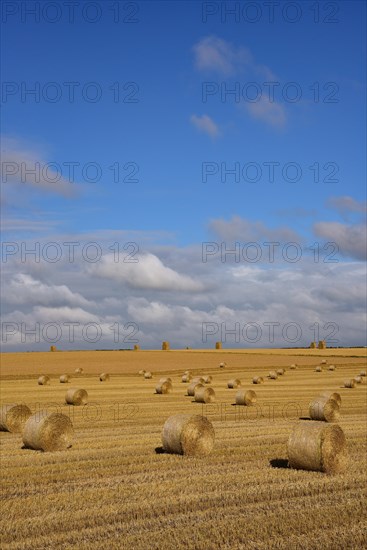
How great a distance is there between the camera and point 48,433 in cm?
1569

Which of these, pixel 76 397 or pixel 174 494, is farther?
pixel 76 397

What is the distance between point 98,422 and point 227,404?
8.08m

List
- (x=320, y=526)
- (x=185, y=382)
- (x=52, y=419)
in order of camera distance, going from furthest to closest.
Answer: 1. (x=185, y=382)
2. (x=52, y=419)
3. (x=320, y=526)

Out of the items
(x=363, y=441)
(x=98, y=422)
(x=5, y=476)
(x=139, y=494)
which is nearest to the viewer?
(x=139, y=494)

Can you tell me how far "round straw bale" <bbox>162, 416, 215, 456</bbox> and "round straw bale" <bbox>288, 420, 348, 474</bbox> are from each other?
7.84ft

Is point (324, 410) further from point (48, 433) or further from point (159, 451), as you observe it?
point (48, 433)

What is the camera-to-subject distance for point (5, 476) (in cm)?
1259

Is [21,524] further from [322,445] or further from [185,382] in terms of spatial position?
[185,382]

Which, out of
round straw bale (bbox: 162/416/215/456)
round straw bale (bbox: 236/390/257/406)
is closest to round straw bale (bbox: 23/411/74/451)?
round straw bale (bbox: 162/416/215/456)

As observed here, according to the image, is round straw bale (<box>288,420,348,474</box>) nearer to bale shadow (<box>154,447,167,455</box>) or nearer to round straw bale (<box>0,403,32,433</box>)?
bale shadow (<box>154,447,167,455</box>)

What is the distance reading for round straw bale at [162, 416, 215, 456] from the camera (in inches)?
587

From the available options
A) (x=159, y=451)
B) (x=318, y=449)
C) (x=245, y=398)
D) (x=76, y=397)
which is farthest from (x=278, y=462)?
(x=76, y=397)

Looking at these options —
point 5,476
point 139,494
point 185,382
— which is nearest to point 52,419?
point 5,476

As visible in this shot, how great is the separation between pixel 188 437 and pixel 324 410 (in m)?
7.77
